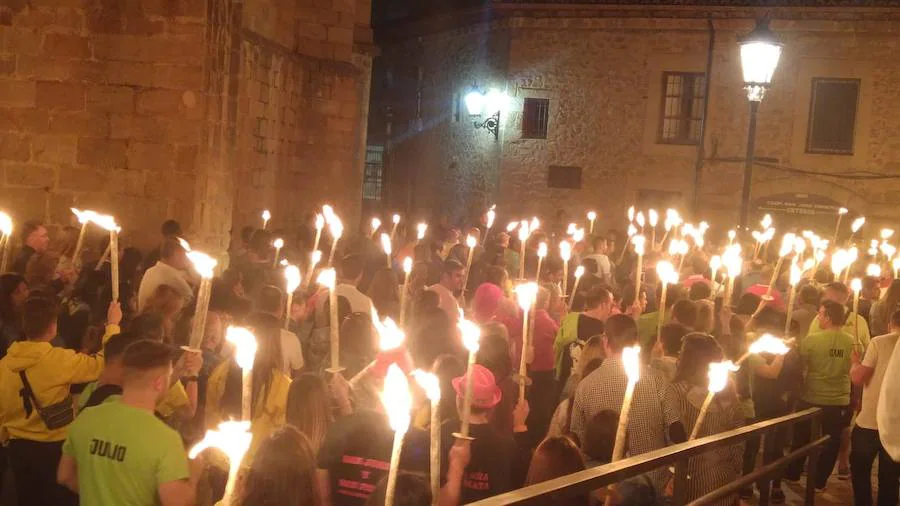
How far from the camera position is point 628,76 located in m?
24.9

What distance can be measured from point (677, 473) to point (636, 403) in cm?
77

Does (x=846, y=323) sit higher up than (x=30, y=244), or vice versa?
(x=30, y=244)

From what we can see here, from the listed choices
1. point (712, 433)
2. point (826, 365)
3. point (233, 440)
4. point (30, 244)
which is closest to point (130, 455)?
point (233, 440)

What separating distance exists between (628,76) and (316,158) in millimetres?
10604

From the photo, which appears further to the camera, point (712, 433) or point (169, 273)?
point (169, 273)

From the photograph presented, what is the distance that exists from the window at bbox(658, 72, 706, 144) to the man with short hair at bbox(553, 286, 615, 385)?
18.2m

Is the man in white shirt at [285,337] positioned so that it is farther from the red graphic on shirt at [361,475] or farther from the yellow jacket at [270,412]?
the red graphic on shirt at [361,475]

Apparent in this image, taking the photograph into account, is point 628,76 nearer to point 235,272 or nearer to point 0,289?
point 235,272

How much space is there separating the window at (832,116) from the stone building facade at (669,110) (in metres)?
0.03

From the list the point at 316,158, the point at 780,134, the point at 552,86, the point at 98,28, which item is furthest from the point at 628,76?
the point at 98,28

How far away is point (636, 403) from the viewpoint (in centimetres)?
550

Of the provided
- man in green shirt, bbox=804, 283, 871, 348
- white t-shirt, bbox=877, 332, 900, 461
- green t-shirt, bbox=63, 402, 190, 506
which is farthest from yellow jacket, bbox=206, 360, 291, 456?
man in green shirt, bbox=804, 283, 871, 348

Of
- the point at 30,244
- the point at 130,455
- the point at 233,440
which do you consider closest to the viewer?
the point at 233,440

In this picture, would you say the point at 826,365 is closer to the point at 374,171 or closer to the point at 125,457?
the point at 125,457
